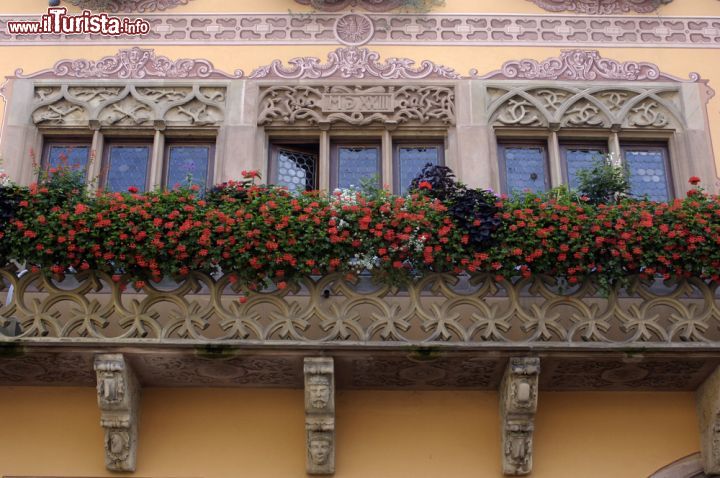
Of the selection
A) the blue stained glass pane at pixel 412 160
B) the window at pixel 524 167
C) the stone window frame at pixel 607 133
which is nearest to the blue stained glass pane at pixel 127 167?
the blue stained glass pane at pixel 412 160

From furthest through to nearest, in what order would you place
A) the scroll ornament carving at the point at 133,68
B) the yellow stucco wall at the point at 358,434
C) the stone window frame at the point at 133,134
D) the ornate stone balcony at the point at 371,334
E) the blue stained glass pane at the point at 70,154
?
the scroll ornament carving at the point at 133,68 → the blue stained glass pane at the point at 70,154 → the stone window frame at the point at 133,134 → the yellow stucco wall at the point at 358,434 → the ornate stone balcony at the point at 371,334

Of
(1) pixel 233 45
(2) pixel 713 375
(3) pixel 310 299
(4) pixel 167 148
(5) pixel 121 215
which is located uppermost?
(1) pixel 233 45

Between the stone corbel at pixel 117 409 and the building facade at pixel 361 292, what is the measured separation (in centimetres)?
3

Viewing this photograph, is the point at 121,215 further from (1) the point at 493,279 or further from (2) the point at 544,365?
(2) the point at 544,365

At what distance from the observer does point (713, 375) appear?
890cm

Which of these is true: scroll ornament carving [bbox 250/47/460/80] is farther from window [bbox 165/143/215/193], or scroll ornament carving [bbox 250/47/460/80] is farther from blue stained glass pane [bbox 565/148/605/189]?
blue stained glass pane [bbox 565/148/605/189]

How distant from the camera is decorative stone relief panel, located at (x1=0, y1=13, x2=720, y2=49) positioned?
11211 millimetres

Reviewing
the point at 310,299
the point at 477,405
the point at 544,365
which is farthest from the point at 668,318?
the point at 310,299

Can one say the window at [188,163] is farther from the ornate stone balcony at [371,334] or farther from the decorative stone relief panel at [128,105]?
the ornate stone balcony at [371,334]

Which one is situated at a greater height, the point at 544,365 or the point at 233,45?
the point at 233,45

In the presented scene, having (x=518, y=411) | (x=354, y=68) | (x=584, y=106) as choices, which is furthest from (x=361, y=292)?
(x=584, y=106)

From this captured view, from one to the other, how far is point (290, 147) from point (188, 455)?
351cm

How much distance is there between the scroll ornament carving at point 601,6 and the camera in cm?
1141

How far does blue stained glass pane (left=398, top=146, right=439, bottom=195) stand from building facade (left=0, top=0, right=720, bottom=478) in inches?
0.7
